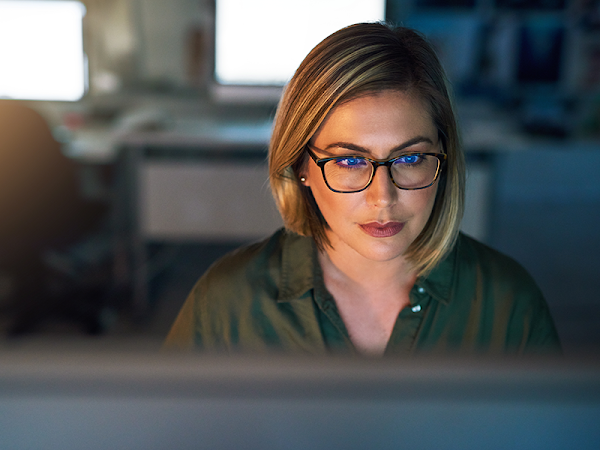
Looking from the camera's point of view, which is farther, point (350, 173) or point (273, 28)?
point (273, 28)

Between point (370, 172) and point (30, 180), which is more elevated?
point (370, 172)

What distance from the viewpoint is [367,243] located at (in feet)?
2.48

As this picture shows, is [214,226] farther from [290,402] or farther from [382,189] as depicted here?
[290,402]

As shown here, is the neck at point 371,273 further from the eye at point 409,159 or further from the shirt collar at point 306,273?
the eye at point 409,159

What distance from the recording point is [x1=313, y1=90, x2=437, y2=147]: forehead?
0.73 meters

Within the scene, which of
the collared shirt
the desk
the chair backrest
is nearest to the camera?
the collared shirt

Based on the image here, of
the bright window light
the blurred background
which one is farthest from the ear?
the bright window light

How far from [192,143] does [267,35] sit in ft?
1.95

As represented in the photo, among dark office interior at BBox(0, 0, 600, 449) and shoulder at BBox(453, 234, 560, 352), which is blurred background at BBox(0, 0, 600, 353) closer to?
dark office interior at BBox(0, 0, 600, 449)

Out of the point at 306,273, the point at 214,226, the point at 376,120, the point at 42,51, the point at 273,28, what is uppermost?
the point at 273,28

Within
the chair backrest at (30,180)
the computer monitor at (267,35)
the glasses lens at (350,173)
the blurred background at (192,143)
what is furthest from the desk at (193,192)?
the glasses lens at (350,173)

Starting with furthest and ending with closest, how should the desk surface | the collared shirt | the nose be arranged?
1. the desk surface
2. the collared shirt
3. the nose

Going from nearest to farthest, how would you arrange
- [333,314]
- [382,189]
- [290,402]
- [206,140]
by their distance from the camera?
[290,402], [382,189], [333,314], [206,140]

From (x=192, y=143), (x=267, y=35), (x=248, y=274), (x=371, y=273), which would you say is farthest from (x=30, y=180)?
(x=371, y=273)
